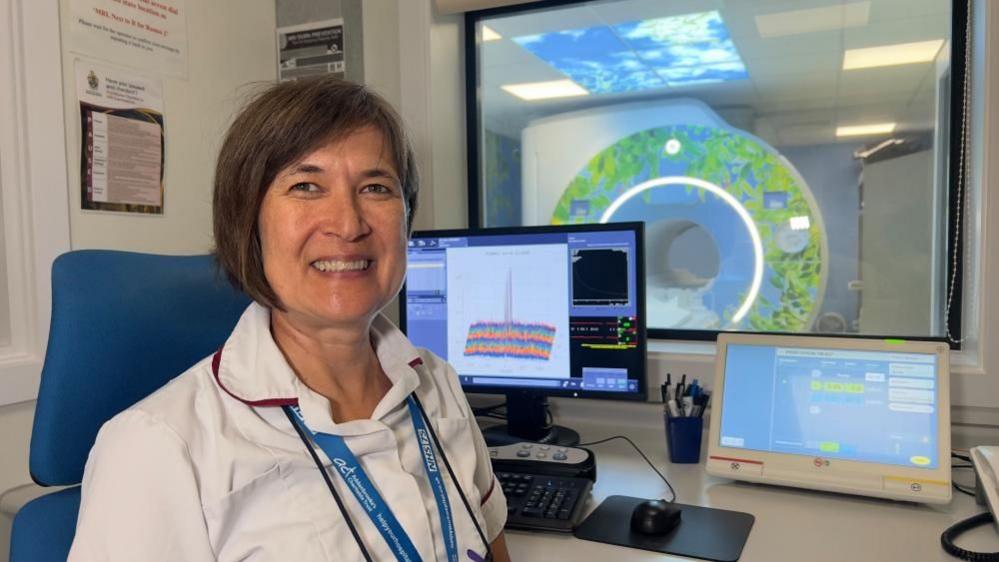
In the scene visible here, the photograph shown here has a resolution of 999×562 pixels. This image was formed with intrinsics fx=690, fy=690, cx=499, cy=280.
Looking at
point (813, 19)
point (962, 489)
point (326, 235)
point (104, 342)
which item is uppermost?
point (813, 19)

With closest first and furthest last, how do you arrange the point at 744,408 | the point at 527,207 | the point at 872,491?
1. the point at 872,491
2. the point at 744,408
3. the point at 527,207

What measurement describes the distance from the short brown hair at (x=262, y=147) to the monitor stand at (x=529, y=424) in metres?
0.80

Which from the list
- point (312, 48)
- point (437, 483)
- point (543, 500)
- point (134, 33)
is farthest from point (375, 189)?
point (312, 48)

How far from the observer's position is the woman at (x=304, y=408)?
76 cm

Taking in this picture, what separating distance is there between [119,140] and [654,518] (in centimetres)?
123

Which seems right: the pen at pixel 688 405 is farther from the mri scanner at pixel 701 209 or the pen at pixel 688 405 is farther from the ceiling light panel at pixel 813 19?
the ceiling light panel at pixel 813 19

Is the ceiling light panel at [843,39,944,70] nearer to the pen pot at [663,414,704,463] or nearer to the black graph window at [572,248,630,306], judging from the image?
the black graph window at [572,248,630,306]

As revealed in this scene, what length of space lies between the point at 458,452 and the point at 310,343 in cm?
28

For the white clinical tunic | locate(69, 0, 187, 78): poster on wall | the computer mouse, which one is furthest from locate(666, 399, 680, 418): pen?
locate(69, 0, 187, 78): poster on wall

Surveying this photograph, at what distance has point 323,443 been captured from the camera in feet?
2.82

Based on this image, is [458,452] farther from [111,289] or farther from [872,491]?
[872,491]

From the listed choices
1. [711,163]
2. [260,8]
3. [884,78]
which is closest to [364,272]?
[260,8]

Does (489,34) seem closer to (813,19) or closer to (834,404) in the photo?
(813,19)

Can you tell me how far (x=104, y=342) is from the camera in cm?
89
